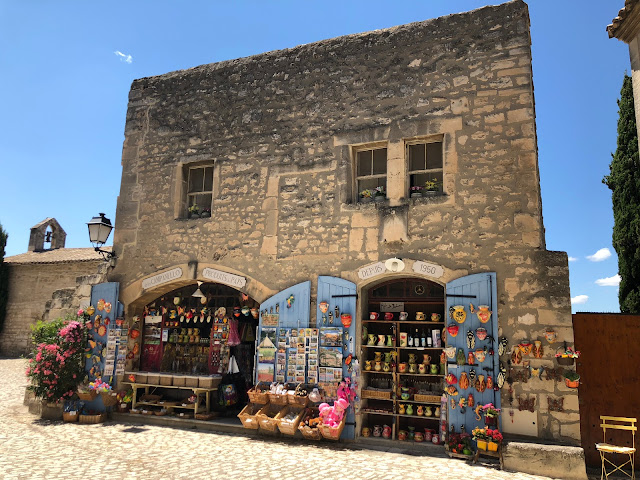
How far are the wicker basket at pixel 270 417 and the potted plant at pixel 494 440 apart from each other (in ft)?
8.61

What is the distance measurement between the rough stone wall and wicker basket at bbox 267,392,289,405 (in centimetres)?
1197

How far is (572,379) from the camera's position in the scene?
5.12 m

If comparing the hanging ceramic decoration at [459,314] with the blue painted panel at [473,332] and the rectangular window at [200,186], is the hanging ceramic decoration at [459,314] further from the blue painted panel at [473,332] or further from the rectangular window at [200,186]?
the rectangular window at [200,186]

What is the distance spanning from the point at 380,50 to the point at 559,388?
16.6 feet

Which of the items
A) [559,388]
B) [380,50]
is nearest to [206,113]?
[380,50]

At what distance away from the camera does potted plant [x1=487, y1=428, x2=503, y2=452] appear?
5.20 m

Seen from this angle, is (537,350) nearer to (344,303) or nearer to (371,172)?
(344,303)

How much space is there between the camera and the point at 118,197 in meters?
8.55

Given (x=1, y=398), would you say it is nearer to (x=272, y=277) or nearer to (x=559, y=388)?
(x=272, y=277)

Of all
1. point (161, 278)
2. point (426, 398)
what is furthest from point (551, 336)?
point (161, 278)

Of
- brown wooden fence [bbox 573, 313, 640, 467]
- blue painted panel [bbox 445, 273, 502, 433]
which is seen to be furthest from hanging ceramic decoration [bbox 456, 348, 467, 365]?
brown wooden fence [bbox 573, 313, 640, 467]

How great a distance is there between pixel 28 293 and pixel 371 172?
1593 centimetres

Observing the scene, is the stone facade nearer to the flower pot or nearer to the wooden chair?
the flower pot

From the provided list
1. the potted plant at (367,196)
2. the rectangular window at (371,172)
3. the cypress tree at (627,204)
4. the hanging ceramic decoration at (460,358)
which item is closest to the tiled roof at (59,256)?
the rectangular window at (371,172)
